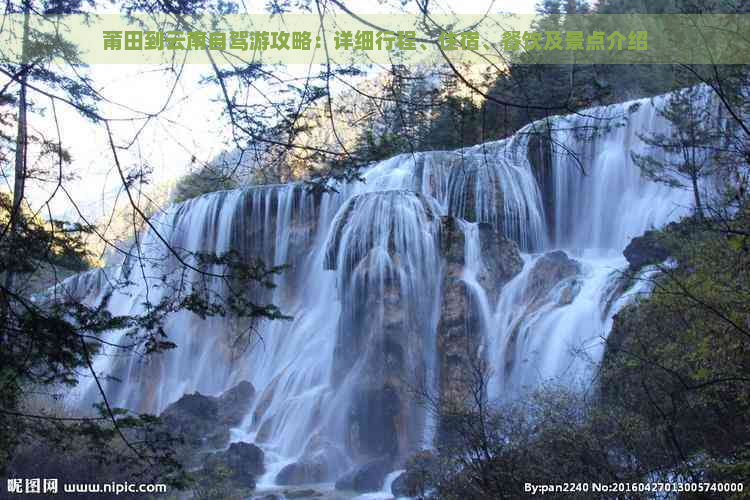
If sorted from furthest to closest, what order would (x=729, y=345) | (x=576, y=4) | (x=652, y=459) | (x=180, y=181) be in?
(x=576, y=4) → (x=652, y=459) → (x=729, y=345) → (x=180, y=181)

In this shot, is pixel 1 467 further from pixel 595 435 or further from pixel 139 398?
pixel 139 398

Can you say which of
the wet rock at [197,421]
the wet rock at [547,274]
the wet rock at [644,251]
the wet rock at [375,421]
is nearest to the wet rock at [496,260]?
the wet rock at [547,274]

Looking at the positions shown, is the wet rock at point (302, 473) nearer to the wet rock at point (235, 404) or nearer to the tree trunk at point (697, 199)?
the wet rock at point (235, 404)

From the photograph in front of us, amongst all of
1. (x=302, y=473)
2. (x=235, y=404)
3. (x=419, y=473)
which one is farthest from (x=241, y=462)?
(x=419, y=473)

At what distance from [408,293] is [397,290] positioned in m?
0.32

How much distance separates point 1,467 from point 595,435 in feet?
16.4

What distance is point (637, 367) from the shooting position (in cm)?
745

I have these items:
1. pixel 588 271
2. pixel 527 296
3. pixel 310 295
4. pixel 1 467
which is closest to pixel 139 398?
pixel 310 295

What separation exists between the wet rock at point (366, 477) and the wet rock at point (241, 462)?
1.67m

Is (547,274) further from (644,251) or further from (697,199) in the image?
(697,199)

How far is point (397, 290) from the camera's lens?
15.9 m

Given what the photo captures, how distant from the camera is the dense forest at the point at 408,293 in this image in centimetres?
406

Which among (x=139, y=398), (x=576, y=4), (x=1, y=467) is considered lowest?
(x=139, y=398)

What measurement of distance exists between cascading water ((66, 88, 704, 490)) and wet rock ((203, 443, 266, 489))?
1.38 ft
